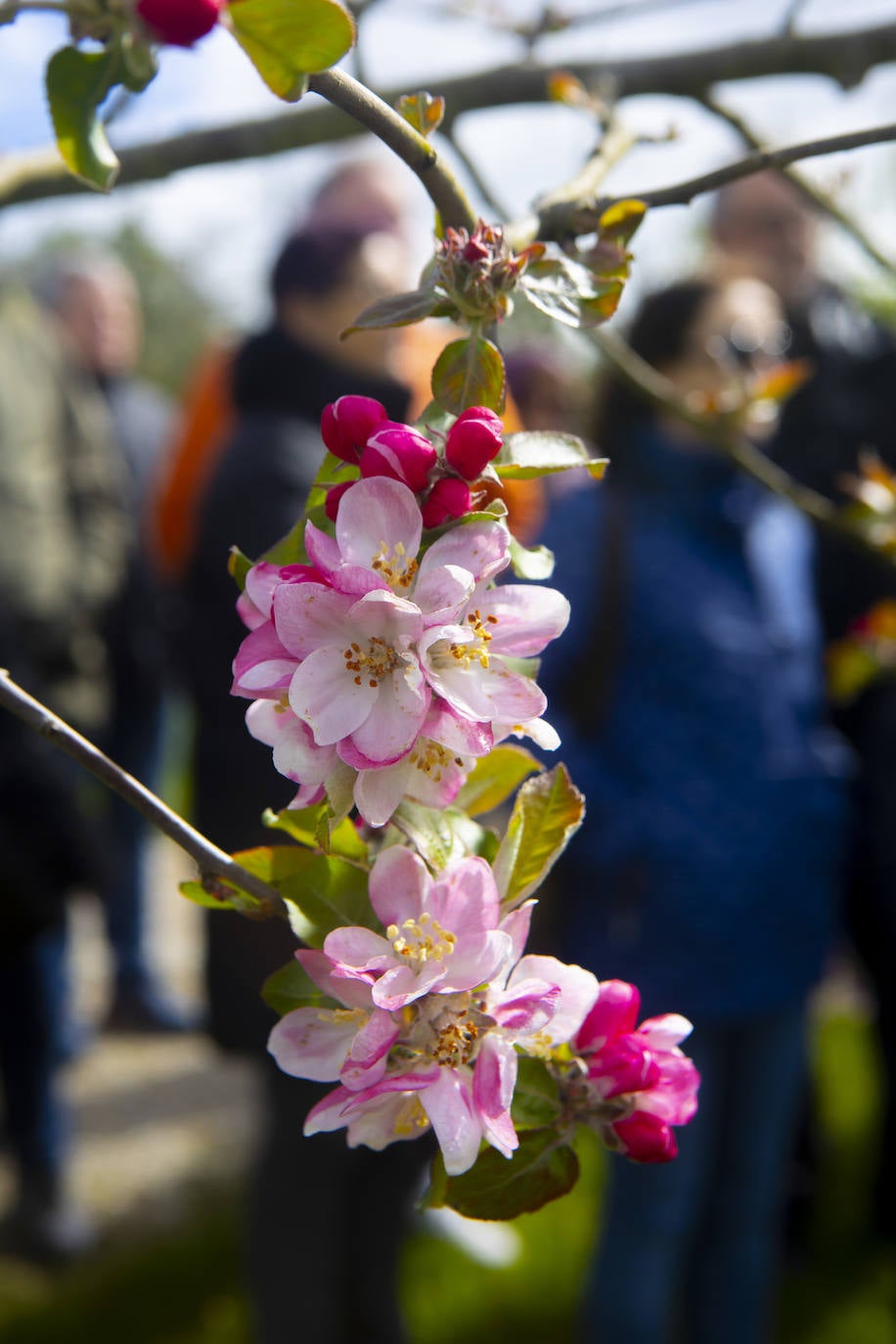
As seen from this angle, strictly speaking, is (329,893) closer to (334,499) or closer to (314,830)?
(314,830)

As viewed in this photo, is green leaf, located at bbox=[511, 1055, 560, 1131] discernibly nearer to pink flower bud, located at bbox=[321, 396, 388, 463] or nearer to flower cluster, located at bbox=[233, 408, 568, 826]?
flower cluster, located at bbox=[233, 408, 568, 826]

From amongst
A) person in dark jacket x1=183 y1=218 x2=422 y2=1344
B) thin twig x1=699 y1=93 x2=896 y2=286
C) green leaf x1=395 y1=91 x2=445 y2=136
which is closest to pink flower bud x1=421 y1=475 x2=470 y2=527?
green leaf x1=395 y1=91 x2=445 y2=136

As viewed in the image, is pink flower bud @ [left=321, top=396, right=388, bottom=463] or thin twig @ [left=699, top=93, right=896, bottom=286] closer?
pink flower bud @ [left=321, top=396, right=388, bottom=463]

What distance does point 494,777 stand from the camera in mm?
676

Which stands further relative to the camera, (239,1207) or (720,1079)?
(239,1207)

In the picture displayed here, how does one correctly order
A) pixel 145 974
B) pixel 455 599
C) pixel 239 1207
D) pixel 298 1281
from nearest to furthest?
pixel 455 599
pixel 298 1281
pixel 239 1207
pixel 145 974

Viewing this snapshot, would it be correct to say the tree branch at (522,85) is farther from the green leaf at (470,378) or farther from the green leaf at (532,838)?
the green leaf at (532,838)

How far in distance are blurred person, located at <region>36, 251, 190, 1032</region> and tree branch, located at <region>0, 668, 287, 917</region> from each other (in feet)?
8.98

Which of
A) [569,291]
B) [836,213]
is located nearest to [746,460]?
[836,213]

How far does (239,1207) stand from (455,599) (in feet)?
8.92

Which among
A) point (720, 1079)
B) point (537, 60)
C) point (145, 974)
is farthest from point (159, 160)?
point (145, 974)

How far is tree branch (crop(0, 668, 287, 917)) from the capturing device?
567 millimetres

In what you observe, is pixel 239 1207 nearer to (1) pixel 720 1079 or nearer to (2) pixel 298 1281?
(2) pixel 298 1281

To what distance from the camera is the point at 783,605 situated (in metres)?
2.07
